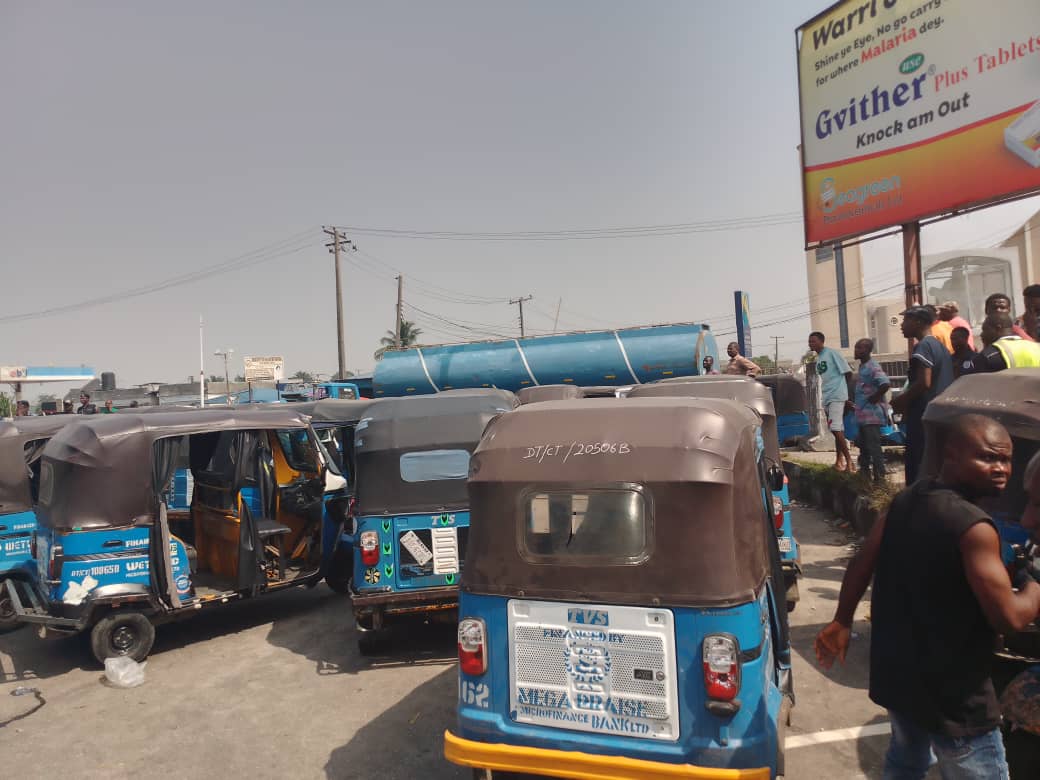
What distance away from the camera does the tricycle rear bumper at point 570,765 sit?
3090 millimetres

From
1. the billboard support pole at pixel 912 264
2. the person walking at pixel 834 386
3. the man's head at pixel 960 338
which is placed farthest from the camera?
the billboard support pole at pixel 912 264

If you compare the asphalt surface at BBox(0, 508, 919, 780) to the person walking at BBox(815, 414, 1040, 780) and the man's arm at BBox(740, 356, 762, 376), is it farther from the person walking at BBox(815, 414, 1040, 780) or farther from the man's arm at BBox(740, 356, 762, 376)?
the man's arm at BBox(740, 356, 762, 376)

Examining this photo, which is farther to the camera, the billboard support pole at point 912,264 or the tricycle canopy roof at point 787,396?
the billboard support pole at point 912,264

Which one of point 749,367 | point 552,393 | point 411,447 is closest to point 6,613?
point 411,447

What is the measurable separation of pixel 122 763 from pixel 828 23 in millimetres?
14795

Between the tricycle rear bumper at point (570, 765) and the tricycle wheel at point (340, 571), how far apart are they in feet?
16.6

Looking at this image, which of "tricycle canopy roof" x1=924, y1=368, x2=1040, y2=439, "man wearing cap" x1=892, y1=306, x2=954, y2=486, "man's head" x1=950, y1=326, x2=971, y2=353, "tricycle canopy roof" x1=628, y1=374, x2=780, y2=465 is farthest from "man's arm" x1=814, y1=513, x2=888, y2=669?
"man's head" x1=950, y1=326, x2=971, y2=353

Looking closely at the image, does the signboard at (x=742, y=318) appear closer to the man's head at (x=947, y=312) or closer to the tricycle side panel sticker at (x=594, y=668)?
the man's head at (x=947, y=312)

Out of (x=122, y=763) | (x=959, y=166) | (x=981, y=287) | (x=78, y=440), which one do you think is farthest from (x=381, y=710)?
(x=981, y=287)

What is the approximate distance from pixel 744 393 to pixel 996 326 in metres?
2.22

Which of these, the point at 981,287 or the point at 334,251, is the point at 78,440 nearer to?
the point at 334,251

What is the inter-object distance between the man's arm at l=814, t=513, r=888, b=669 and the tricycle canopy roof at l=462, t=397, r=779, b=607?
456 millimetres

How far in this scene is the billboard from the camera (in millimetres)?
11055

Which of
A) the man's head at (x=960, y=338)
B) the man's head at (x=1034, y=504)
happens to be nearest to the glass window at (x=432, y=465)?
the man's head at (x=1034, y=504)
